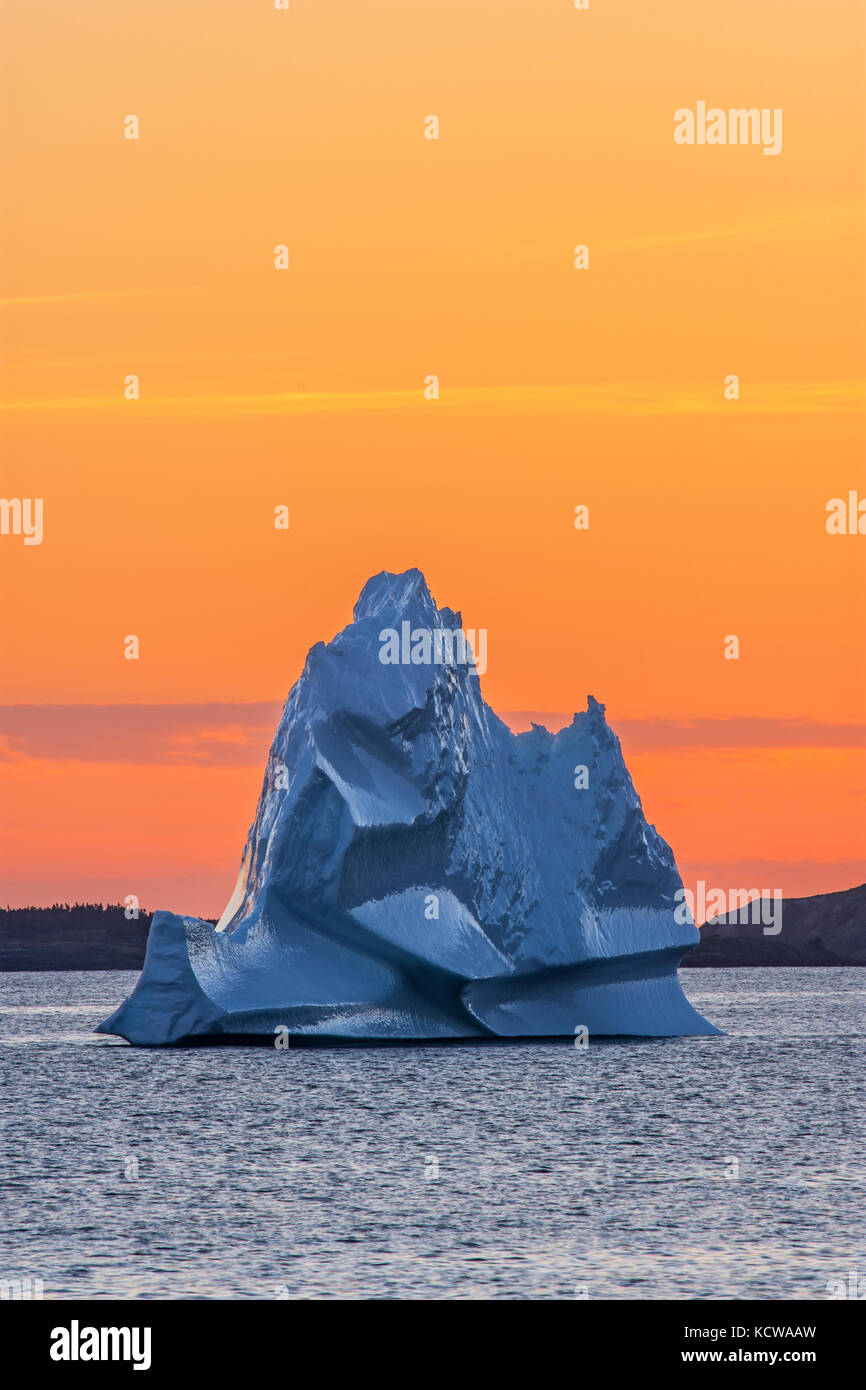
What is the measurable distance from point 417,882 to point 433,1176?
1304cm

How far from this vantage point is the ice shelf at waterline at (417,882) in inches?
1660

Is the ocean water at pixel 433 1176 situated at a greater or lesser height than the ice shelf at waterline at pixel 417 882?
lesser

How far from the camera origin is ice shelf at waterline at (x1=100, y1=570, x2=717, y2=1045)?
1660 inches

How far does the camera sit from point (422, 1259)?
947 inches

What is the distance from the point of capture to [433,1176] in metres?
31.0

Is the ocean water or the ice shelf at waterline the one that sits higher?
the ice shelf at waterline

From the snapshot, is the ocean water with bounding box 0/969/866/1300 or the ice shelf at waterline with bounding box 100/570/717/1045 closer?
the ocean water with bounding box 0/969/866/1300

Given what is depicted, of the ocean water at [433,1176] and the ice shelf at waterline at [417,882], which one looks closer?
the ocean water at [433,1176]

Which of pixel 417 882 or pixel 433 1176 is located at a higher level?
pixel 417 882

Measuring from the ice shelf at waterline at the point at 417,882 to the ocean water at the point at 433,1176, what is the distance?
1896mm

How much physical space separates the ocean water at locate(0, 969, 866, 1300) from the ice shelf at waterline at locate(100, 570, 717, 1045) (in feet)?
6.22

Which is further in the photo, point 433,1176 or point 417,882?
point 417,882
